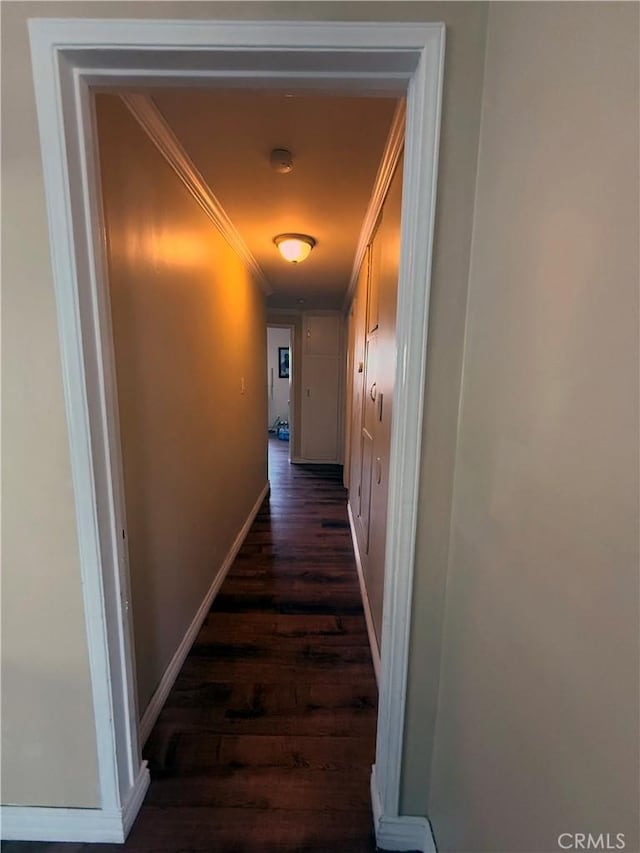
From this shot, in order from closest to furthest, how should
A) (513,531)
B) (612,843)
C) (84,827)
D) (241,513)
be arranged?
(612,843) < (513,531) < (84,827) < (241,513)

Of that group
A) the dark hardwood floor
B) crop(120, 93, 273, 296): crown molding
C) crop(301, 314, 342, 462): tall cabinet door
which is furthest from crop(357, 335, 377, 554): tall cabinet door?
crop(301, 314, 342, 462): tall cabinet door

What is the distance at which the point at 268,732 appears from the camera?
146cm

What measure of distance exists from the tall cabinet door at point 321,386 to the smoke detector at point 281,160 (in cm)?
365

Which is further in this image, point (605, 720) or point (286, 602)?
point (286, 602)

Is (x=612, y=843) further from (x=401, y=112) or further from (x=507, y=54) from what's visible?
(x=401, y=112)

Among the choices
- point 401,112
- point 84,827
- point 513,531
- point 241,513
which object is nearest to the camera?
point 513,531

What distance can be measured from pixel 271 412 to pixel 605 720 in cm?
805

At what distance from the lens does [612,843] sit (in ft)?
1.50

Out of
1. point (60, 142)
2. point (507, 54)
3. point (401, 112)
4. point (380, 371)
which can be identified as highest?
point (401, 112)

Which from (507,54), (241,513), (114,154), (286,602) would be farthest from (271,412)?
(507,54)

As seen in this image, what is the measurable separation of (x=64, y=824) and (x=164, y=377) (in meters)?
1.52

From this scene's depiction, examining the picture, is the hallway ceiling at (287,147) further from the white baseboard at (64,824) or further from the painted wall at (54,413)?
the white baseboard at (64,824)

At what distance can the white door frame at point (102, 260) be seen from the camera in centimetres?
78

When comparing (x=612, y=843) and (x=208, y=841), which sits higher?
(x=612, y=843)
